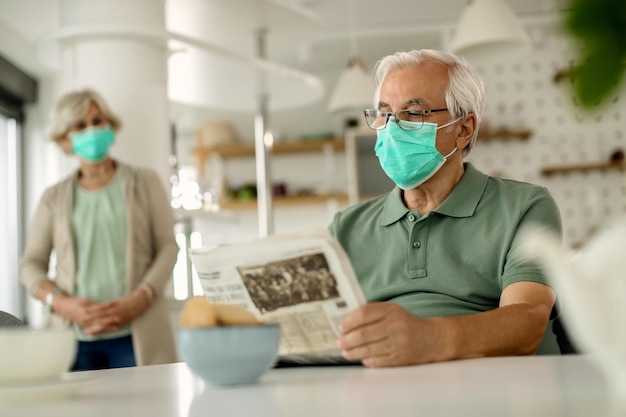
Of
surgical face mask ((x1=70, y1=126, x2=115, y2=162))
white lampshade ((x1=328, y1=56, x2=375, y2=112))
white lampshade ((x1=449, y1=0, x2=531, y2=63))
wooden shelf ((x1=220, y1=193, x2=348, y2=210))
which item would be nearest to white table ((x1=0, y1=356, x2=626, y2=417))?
surgical face mask ((x1=70, y1=126, x2=115, y2=162))

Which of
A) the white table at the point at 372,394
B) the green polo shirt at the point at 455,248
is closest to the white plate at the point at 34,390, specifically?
the white table at the point at 372,394

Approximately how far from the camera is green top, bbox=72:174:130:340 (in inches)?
107

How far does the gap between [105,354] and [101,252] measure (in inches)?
13.8

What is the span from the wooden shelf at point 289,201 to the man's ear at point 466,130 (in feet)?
18.0

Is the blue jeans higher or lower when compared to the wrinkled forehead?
lower

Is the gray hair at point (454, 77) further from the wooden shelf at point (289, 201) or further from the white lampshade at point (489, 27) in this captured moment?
the wooden shelf at point (289, 201)

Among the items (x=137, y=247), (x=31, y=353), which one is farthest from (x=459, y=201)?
(x=137, y=247)

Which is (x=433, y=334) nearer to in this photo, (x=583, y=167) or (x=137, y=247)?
(x=137, y=247)

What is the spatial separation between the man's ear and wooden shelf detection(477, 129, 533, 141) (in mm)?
4963

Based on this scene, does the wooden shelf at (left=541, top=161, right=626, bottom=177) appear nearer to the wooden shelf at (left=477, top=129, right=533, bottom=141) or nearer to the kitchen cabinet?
the wooden shelf at (left=477, top=129, right=533, bottom=141)

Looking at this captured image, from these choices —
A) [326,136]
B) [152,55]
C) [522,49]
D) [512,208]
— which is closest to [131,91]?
[152,55]

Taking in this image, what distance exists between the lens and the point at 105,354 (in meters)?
2.69

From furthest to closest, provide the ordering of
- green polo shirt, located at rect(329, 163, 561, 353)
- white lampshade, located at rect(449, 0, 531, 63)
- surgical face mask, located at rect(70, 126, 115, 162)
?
1. white lampshade, located at rect(449, 0, 531, 63)
2. surgical face mask, located at rect(70, 126, 115, 162)
3. green polo shirt, located at rect(329, 163, 561, 353)

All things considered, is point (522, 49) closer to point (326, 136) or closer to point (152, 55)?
point (152, 55)
